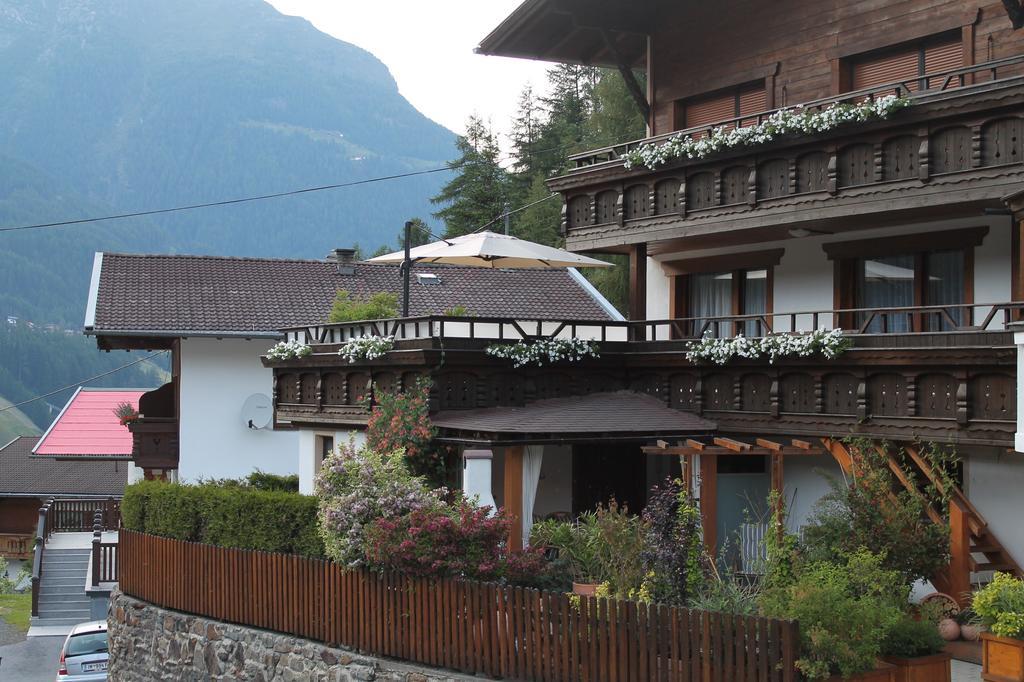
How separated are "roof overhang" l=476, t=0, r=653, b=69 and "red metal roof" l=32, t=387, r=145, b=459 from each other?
70.2ft

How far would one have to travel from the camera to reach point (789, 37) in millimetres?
20906

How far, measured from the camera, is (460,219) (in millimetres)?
58000

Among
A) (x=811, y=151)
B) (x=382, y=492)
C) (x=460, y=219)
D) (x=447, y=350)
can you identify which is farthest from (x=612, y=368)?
(x=460, y=219)

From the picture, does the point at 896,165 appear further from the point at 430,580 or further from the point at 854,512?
the point at 430,580

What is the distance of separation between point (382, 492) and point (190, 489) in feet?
22.3

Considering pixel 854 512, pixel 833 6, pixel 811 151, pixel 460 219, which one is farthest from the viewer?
pixel 460 219

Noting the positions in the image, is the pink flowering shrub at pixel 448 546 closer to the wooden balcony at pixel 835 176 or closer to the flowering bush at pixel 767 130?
the wooden balcony at pixel 835 176

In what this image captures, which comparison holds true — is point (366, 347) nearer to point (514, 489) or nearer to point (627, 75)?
point (514, 489)

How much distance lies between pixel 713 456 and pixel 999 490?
4.07 m

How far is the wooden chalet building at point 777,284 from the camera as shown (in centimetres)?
1648

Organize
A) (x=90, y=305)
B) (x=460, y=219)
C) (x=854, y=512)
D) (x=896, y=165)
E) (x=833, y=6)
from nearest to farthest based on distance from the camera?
(x=854, y=512), (x=896, y=165), (x=833, y=6), (x=90, y=305), (x=460, y=219)

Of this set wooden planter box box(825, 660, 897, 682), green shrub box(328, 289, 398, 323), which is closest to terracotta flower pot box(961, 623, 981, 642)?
wooden planter box box(825, 660, 897, 682)

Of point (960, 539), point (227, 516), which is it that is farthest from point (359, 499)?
point (960, 539)

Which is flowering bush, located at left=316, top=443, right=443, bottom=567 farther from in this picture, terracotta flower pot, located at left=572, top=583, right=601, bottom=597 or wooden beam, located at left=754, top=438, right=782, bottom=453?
wooden beam, located at left=754, top=438, right=782, bottom=453
